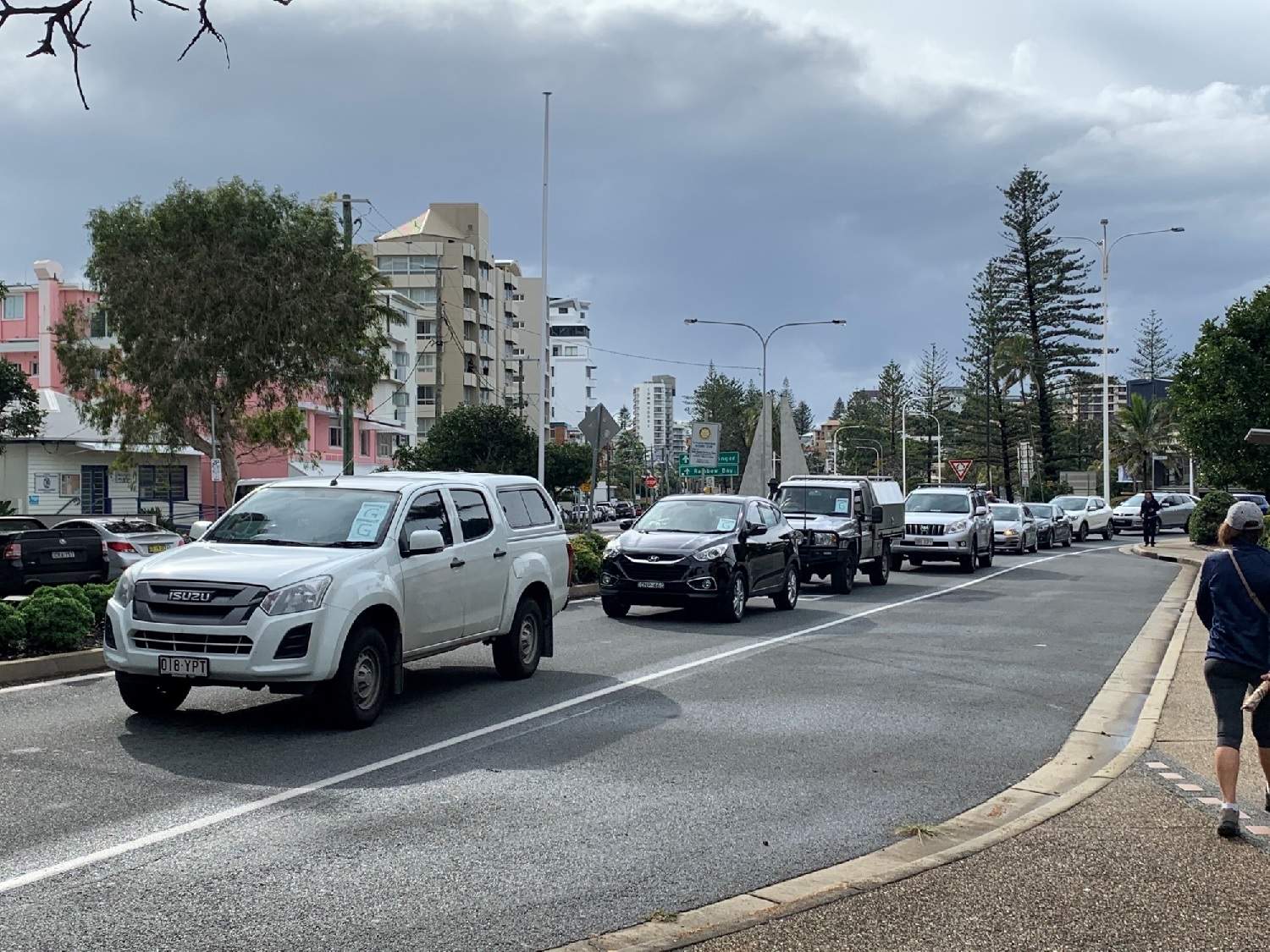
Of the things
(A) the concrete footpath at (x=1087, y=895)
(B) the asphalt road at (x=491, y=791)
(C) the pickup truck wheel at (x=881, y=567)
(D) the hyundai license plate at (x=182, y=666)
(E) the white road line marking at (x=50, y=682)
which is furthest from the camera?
(C) the pickup truck wheel at (x=881, y=567)

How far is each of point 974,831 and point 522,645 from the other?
573 cm

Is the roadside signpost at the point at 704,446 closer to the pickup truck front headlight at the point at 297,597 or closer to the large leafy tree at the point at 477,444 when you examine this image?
the large leafy tree at the point at 477,444

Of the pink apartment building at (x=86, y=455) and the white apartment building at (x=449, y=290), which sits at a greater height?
the white apartment building at (x=449, y=290)

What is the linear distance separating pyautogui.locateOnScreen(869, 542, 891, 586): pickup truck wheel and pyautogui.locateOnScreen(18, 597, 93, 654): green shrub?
53.9 ft

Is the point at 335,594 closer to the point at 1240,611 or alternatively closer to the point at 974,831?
the point at 974,831

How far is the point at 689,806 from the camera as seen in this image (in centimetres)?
712

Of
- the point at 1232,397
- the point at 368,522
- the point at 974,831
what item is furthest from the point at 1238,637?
the point at 1232,397

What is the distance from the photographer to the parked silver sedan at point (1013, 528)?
38.9 meters

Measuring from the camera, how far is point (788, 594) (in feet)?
65.1

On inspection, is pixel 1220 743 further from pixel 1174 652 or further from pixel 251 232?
pixel 251 232

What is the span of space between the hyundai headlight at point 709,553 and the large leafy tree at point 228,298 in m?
24.2

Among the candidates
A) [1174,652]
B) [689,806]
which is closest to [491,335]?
[1174,652]

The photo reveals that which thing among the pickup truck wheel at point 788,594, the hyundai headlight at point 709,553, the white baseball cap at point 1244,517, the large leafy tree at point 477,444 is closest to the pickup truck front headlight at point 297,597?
the white baseball cap at point 1244,517

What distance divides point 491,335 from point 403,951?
322ft
